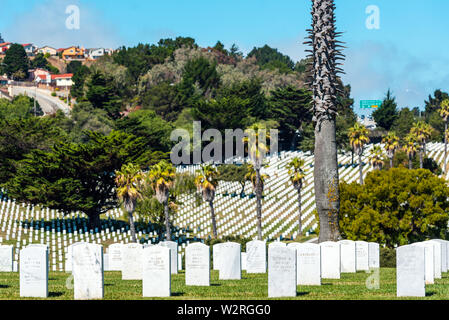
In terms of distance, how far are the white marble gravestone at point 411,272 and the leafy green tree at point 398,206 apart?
27.3 metres

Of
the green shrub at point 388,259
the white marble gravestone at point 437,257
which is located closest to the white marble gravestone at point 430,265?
the white marble gravestone at point 437,257

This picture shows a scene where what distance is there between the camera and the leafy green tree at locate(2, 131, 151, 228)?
59.9m

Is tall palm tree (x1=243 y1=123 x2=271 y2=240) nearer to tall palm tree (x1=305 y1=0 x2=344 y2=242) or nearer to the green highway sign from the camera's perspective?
tall palm tree (x1=305 y1=0 x2=344 y2=242)

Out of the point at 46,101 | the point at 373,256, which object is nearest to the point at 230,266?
the point at 373,256

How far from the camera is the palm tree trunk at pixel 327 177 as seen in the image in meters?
28.8

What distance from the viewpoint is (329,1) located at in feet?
95.9

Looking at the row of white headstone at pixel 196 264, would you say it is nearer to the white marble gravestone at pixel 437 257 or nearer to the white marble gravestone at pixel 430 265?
the white marble gravestone at pixel 430 265

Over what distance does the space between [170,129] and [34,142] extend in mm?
30783

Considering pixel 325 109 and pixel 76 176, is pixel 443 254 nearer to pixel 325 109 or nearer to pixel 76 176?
pixel 325 109

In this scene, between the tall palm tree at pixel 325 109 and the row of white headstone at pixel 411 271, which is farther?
the tall palm tree at pixel 325 109

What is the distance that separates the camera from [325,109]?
94.1ft

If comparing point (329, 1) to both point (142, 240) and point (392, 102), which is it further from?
point (392, 102)

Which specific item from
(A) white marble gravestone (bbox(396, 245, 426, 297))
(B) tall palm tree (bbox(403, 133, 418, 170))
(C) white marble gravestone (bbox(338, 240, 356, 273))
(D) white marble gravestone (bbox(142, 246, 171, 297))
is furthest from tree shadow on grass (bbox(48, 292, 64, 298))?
(B) tall palm tree (bbox(403, 133, 418, 170))

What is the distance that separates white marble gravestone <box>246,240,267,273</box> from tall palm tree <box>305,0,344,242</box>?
10.7ft
